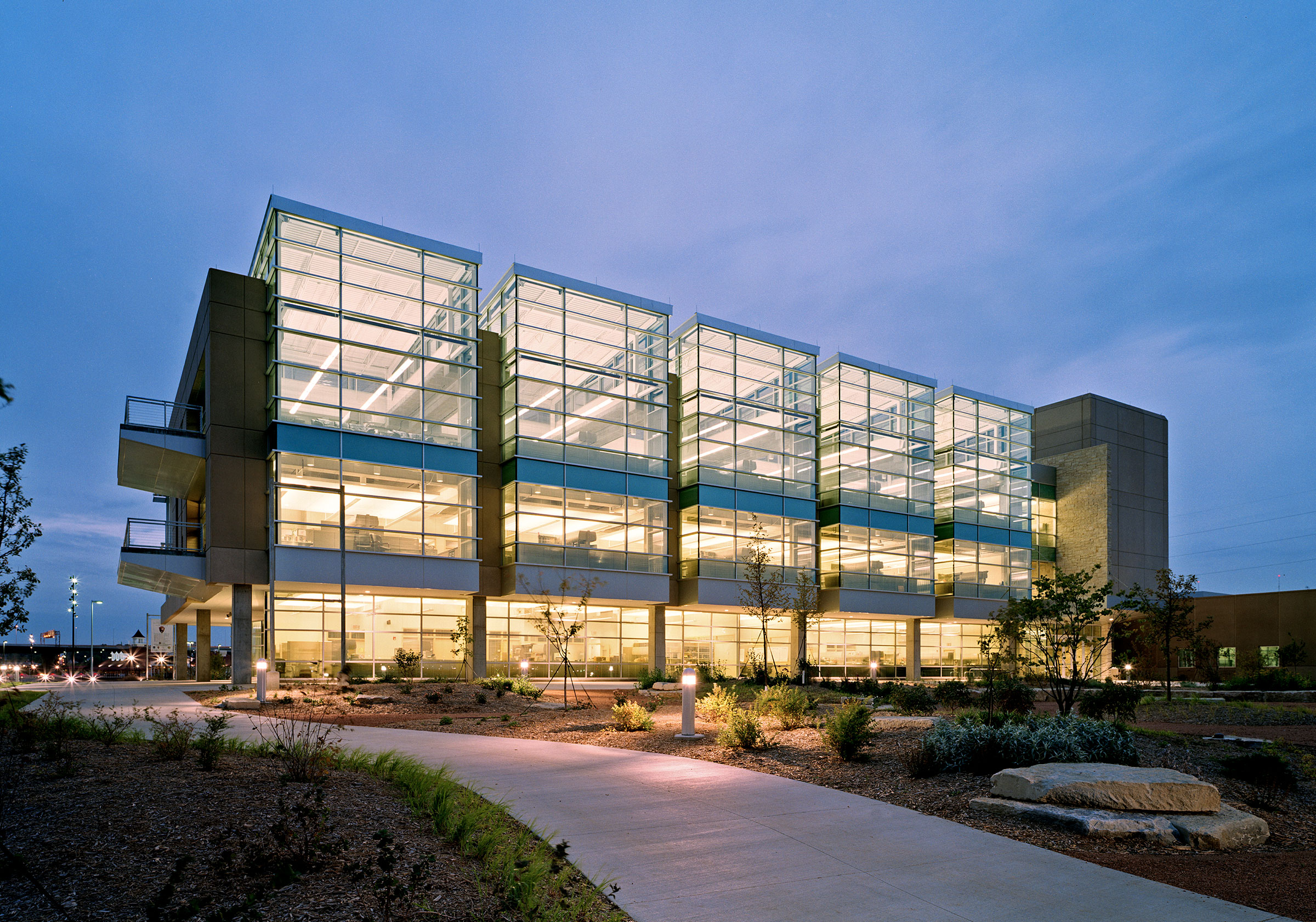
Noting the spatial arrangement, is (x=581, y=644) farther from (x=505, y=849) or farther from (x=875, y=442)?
(x=505, y=849)

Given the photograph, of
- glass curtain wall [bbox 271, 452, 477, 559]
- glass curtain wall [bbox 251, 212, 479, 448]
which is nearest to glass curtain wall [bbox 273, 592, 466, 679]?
glass curtain wall [bbox 271, 452, 477, 559]

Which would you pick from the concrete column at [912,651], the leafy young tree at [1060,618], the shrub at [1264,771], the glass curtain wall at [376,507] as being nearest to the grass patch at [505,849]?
the shrub at [1264,771]

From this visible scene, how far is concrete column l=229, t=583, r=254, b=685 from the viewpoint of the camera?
29375 millimetres

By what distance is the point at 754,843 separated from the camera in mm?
7488

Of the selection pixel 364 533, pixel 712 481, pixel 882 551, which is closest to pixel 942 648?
pixel 882 551

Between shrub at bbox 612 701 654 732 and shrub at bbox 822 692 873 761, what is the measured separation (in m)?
4.76

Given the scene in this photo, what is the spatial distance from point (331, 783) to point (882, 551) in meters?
41.4

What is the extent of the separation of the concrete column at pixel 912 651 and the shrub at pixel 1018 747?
39680 mm

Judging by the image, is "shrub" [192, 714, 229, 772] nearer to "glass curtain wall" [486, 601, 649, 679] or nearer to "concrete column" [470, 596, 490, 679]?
"concrete column" [470, 596, 490, 679]

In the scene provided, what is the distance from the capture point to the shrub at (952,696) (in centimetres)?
2016

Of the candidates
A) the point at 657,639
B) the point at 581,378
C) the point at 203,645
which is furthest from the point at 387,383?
the point at 203,645

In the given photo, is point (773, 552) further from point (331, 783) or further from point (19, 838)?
point (19, 838)

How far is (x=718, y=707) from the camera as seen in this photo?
54.3ft

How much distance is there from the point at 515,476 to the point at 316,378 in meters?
8.71
